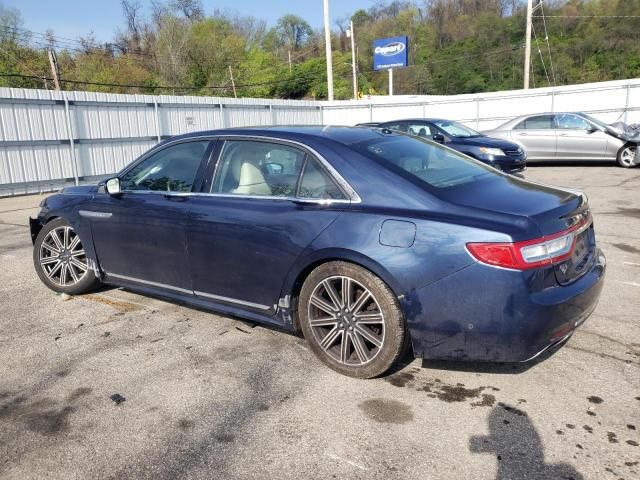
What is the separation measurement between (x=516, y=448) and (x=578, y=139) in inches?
536

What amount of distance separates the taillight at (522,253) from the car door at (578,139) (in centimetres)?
1286

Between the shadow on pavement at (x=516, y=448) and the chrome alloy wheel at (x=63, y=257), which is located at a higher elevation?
the chrome alloy wheel at (x=63, y=257)

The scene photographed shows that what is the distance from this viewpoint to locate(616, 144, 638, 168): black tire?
13695 millimetres

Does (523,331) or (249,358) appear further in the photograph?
(249,358)

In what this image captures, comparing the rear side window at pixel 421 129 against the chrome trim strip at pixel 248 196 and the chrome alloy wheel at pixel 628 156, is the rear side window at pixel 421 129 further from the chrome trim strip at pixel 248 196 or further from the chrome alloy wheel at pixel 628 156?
the chrome trim strip at pixel 248 196

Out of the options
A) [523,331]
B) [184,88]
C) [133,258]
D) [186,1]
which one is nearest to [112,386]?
[133,258]

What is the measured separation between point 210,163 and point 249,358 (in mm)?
1465

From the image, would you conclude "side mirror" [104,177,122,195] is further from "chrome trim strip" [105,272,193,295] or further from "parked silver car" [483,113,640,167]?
"parked silver car" [483,113,640,167]

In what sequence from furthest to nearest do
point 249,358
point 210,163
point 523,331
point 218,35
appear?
point 218,35, point 210,163, point 249,358, point 523,331

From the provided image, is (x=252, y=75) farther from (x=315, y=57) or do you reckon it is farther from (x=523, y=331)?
(x=523, y=331)

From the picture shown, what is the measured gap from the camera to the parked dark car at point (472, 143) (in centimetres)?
1159

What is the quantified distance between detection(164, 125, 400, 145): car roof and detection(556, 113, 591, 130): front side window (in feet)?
40.1

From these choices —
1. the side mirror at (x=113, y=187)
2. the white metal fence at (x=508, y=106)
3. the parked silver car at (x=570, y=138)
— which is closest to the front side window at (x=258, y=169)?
the side mirror at (x=113, y=187)

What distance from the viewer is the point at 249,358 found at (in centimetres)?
373
